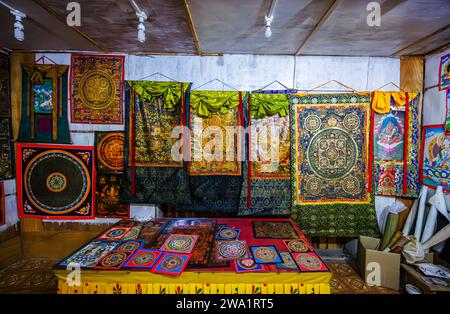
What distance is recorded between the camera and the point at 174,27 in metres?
2.37

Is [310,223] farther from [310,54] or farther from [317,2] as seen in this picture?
[317,2]

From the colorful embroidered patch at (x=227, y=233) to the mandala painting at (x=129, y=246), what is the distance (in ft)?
2.87

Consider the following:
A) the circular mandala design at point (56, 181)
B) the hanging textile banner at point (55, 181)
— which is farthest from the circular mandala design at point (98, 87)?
the circular mandala design at point (56, 181)

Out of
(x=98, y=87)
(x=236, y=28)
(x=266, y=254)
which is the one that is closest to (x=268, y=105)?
(x=236, y=28)

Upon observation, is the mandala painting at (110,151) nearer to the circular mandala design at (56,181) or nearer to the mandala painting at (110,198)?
the mandala painting at (110,198)

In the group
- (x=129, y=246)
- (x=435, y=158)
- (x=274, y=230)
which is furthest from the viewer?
(x=435, y=158)

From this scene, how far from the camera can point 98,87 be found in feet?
10.2

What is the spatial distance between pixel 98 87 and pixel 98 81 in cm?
9

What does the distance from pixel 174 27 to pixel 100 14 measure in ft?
2.36

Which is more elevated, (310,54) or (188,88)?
(310,54)

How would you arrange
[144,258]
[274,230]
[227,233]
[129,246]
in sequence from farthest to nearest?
1. [274,230]
2. [227,233]
3. [129,246]
4. [144,258]

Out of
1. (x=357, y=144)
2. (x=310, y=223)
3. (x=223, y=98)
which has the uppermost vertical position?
(x=223, y=98)

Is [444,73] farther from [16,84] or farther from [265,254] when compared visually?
[16,84]

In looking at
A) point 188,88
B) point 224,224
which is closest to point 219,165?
point 224,224
